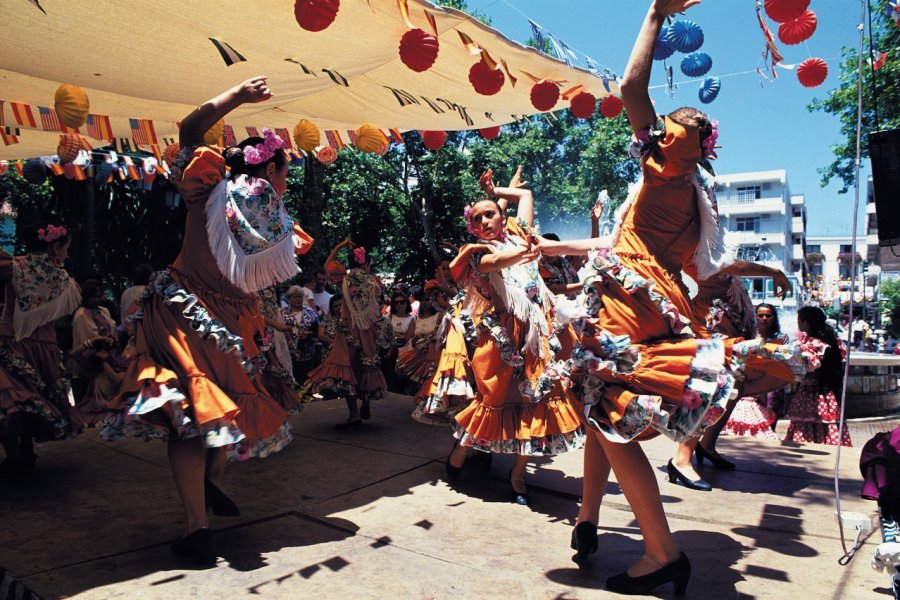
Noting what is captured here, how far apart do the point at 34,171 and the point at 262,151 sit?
792cm

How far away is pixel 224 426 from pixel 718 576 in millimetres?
2233

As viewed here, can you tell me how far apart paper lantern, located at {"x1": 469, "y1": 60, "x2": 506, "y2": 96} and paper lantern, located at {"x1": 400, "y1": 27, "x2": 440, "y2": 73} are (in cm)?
51

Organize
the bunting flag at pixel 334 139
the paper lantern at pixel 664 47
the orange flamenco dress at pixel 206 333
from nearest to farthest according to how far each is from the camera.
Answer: the orange flamenco dress at pixel 206 333
the paper lantern at pixel 664 47
the bunting flag at pixel 334 139

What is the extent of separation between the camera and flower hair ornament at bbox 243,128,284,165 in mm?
3111

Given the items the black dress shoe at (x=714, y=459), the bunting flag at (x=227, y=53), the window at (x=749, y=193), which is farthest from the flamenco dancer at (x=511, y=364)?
the window at (x=749, y=193)

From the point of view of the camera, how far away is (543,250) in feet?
9.95

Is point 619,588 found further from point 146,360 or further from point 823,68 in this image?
point 823,68

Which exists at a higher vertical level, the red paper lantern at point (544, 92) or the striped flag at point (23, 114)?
the red paper lantern at point (544, 92)

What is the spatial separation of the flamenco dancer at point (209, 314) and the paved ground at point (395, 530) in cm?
36

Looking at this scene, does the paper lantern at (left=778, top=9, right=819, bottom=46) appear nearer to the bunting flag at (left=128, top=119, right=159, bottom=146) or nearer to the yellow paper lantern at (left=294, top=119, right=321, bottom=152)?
the yellow paper lantern at (left=294, top=119, right=321, bottom=152)

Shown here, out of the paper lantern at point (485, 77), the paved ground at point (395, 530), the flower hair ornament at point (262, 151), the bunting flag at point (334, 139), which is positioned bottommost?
the paved ground at point (395, 530)

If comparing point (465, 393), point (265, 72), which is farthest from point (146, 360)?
point (265, 72)

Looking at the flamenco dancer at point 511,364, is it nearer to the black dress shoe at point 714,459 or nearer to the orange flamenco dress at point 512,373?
the orange flamenco dress at point 512,373

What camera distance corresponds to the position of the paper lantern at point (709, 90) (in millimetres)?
5488
